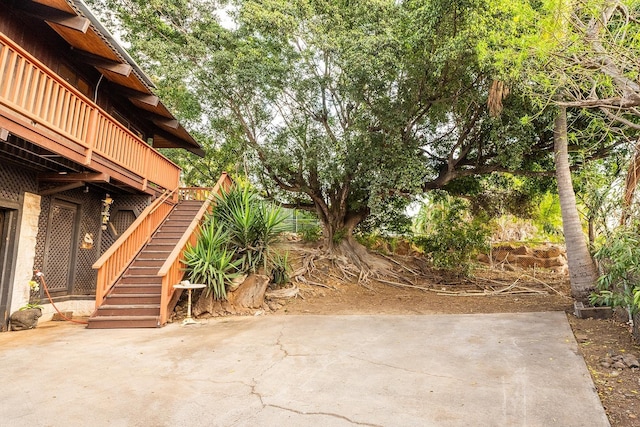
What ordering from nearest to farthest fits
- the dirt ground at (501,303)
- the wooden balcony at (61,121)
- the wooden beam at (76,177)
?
the dirt ground at (501,303) → the wooden balcony at (61,121) → the wooden beam at (76,177)

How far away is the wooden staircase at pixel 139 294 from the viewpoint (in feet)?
19.4

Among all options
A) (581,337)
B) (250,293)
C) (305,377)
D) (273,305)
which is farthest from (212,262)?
(581,337)

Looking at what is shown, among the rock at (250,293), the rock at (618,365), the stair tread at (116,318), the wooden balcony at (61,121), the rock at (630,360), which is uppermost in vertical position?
the wooden balcony at (61,121)

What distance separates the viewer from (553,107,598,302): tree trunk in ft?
18.4

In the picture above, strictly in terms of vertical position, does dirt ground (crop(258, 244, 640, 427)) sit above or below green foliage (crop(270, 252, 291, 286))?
below

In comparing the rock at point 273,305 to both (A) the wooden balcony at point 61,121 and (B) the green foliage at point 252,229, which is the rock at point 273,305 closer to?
(B) the green foliage at point 252,229

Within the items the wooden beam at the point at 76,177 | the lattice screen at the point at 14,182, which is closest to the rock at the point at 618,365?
the wooden beam at the point at 76,177

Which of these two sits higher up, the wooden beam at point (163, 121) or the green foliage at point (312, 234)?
the wooden beam at point (163, 121)

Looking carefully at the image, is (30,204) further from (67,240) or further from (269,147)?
(269,147)

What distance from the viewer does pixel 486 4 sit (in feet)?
21.3

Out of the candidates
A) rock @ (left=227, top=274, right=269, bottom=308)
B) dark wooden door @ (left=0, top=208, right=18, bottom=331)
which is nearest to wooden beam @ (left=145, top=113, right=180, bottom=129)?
dark wooden door @ (left=0, top=208, right=18, bottom=331)

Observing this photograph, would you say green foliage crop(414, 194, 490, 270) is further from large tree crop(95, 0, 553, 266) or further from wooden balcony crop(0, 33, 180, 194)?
wooden balcony crop(0, 33, 180, 194)

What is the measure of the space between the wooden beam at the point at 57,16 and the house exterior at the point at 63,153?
0.02 meters

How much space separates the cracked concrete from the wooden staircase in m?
0.35
